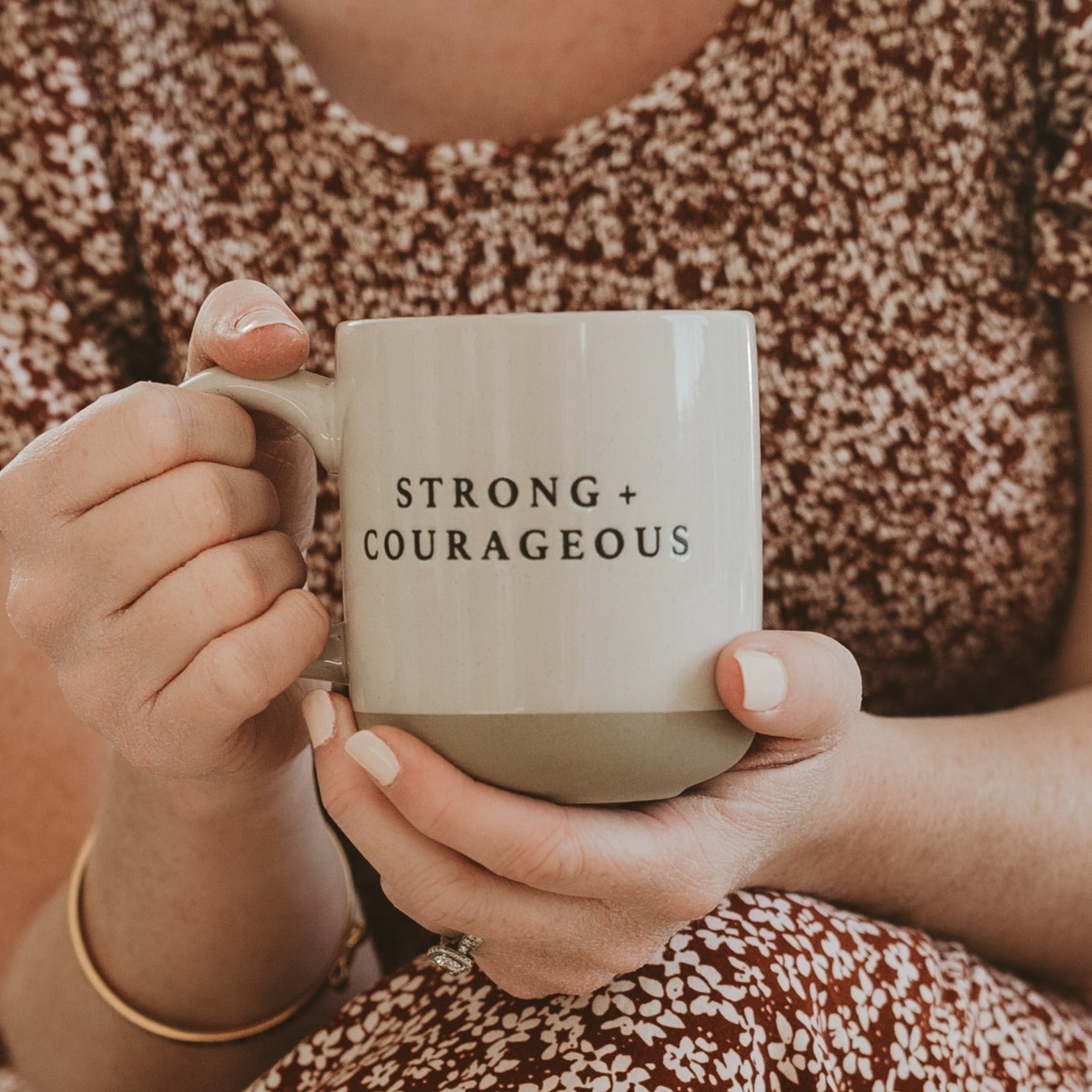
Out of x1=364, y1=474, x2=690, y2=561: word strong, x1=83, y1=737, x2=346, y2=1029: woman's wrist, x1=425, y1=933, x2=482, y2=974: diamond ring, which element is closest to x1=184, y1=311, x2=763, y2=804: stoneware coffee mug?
x1=364, y1=474, x2=690, y2=561: word strong

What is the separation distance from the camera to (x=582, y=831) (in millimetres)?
497

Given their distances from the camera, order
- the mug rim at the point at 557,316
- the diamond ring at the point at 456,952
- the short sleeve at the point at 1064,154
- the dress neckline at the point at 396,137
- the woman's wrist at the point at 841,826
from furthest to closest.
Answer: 1. the dress neckline at the point at 396,137
2. the short sleeve at the point at 1064,154
3. the woman's wrist at the point at 841,826
4. the diamond ring at the point at 456,952
5. the mug rim at the point at 557,316

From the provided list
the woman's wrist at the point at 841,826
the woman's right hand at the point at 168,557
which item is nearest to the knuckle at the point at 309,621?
the woman's right hand at the point at 168,557

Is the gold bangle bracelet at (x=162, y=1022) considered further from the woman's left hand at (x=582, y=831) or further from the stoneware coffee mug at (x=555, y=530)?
the stoneware coffee mug at (x=555, y=530)

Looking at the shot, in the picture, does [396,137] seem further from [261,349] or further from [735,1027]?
[735,1027]

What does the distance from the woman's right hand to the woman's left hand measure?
55 millimetres

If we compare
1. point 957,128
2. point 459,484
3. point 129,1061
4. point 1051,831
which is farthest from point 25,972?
point 957,128

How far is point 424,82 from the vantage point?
98 cm

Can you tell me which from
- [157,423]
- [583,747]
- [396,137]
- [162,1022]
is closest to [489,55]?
[396,137]

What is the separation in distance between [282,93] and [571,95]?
0.84 feet

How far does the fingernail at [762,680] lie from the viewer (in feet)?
1.55

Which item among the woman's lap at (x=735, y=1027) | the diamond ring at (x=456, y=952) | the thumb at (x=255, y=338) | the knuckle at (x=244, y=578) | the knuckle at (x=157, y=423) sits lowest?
the woman's lap at (x=735, y=1027)

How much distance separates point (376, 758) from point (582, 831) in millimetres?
101

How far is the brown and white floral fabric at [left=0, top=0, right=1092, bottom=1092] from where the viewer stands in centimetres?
88
